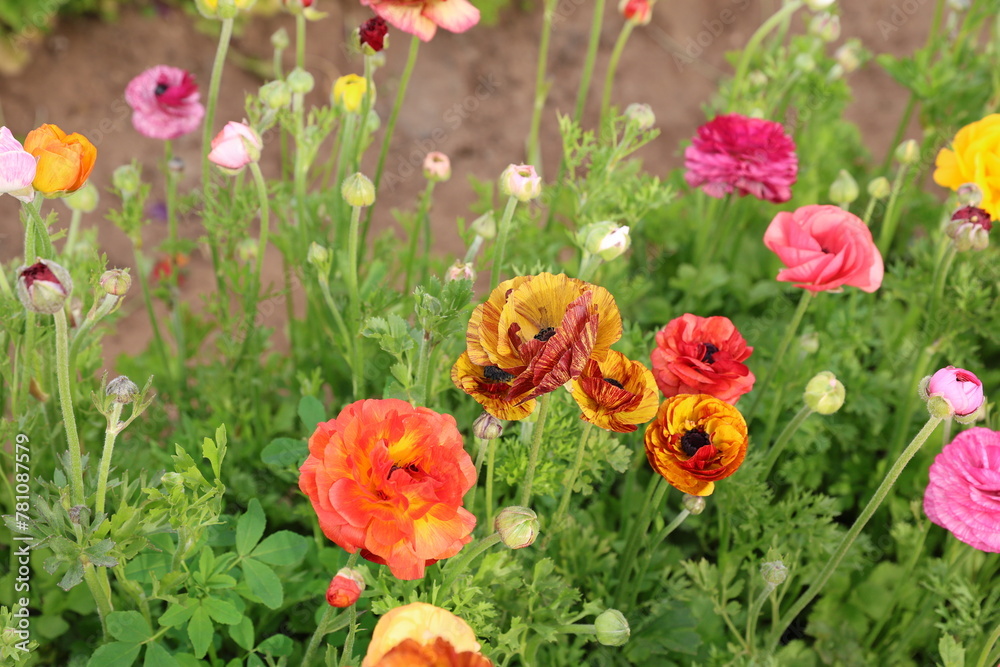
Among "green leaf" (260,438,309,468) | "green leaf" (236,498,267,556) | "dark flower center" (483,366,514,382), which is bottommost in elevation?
"green leaf" (236,498,267,556)

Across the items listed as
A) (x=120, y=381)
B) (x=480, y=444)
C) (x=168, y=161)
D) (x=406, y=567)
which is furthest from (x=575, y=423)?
(x=168, y=161)

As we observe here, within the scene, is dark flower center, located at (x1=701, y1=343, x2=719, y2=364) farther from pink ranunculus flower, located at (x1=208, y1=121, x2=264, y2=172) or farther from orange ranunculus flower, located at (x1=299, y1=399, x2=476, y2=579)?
pink ranunculus flower, located at (x1=208, y1=121, x2=264, y2=172)

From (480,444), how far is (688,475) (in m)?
0.20

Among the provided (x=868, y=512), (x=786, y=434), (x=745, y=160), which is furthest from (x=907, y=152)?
(x=868, y=512)

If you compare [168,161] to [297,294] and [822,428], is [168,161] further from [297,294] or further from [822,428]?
[297,294]

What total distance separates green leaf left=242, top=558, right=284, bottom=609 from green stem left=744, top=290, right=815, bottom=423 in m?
0.66

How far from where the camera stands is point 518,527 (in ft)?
2.30

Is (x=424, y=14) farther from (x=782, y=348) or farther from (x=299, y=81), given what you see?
(x=782, y=348)

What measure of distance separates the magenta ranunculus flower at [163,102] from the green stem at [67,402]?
0.58 m

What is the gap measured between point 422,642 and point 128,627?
408mm

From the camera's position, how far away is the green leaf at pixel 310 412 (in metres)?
0.96

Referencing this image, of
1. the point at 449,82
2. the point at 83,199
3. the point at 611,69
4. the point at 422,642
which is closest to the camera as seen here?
the point at 422,642

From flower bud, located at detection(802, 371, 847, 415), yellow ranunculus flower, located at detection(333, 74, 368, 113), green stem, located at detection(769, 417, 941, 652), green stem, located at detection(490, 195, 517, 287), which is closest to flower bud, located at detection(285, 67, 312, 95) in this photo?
yellow ranunculus flower, located at detection(333, 74, 368, 113)

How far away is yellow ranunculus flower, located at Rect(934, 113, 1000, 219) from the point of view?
109 centimetres
